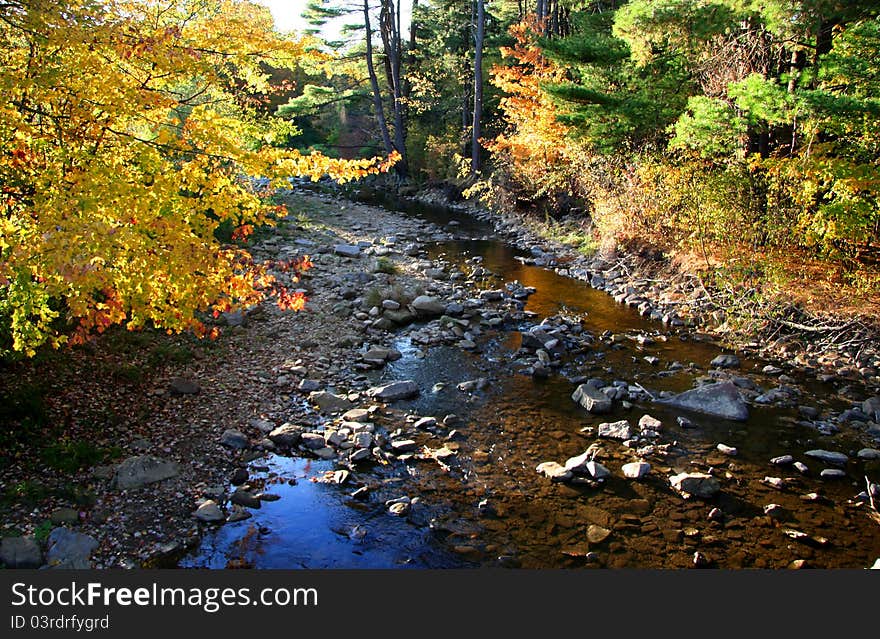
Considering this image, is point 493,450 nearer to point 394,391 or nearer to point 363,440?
point 363,440

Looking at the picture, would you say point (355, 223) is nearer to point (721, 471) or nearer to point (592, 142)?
point (592, 142)

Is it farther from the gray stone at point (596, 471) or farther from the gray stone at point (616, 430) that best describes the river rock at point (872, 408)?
the gray stone at point (596, 471)

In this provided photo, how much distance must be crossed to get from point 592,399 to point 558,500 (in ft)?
7.44

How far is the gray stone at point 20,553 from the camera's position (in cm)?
468

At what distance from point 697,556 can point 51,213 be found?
596cm

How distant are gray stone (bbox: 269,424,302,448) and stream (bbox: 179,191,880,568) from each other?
0.82ft

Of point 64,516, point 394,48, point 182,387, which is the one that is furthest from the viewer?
point 394,48

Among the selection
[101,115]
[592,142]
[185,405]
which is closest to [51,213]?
[101,115]

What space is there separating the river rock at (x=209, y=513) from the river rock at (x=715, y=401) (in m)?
5.81

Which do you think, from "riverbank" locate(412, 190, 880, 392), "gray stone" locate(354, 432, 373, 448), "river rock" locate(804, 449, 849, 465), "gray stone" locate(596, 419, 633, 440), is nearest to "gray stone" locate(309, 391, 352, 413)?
"gray stone" locate(354, 432, 373, 448)

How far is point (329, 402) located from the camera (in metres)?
8.02

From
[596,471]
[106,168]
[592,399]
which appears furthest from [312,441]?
[592,399]

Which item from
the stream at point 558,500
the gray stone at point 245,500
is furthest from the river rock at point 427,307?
the gray stone at point 245,500

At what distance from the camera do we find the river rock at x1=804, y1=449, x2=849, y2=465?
6824mm
